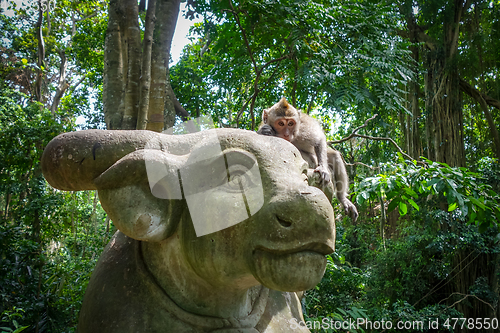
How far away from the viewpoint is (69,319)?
409 centimetres

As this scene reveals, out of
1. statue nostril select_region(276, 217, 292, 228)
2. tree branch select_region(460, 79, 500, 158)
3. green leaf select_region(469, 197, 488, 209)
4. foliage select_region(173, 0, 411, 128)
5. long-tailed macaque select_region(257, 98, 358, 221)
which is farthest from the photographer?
tree branch select_region(460, 79, 500, 158)

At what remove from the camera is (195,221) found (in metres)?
1.36

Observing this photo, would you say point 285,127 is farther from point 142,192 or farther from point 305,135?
point 142,192

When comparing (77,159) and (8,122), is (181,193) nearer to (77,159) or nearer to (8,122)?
(77,159)

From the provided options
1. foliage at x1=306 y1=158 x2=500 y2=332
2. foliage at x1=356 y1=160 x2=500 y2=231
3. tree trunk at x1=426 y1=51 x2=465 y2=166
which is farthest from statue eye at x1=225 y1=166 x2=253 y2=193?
tree trunk at x1=426 y1=51 x2=465 y2=166

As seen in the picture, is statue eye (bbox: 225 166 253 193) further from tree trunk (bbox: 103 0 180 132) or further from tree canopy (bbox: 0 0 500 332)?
tree trunk (bbox: 103 0 180 132)

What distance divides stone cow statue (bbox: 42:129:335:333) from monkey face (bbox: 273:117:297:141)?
193 centimetres

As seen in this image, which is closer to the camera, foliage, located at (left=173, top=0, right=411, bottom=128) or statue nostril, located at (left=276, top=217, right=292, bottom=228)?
statue nostril, located at (left=276, top=217, right=292, bottom=228)

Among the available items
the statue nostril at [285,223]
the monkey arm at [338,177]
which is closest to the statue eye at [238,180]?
the statue nostril at [285,223]

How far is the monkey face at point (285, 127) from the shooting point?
351 cm

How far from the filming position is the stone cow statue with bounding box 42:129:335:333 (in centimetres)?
123

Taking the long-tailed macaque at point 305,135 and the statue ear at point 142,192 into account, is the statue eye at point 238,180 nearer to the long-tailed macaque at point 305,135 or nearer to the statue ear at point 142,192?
the statue ear at point 142,192

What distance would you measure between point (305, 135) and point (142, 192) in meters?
2.33

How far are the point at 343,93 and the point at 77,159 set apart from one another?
307 cm
